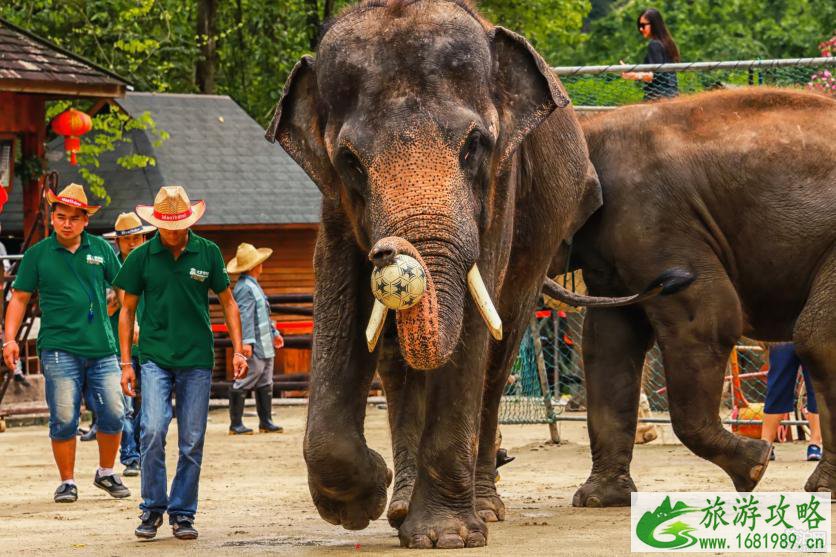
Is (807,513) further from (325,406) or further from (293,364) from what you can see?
(293,364)

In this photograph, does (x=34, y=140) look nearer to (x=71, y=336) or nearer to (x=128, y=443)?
(x=128, y=443)

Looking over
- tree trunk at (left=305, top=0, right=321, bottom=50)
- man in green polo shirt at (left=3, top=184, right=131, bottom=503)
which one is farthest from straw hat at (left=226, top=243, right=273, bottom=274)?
tree trunk at (left=305, top=0, right=321, bottom=50)

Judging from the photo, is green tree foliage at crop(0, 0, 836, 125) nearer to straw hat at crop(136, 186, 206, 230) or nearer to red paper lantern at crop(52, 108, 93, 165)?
red paper lantern at crop(52, 108, 93, 165)

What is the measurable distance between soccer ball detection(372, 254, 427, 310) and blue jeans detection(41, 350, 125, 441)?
14.8 feet

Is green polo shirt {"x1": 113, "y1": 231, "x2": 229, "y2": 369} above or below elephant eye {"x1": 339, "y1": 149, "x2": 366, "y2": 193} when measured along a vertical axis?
below

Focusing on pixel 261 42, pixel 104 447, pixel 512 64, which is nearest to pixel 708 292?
pixel 512 64

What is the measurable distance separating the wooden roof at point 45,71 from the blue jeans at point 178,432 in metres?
11.1

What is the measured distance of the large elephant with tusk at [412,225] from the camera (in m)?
7.66

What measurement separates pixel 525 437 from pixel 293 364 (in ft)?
34.3

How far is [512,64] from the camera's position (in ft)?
28.7

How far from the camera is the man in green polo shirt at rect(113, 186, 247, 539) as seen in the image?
9297 millimetres

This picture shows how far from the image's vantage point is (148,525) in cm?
914

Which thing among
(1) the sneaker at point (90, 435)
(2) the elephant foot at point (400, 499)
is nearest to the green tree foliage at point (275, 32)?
(1) the sneaker at point (90, 435)

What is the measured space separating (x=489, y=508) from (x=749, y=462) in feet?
5.02
